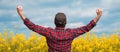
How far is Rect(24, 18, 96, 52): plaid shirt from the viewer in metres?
5.71

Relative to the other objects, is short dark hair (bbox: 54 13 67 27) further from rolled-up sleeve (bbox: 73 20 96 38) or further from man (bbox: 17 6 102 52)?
rolled-up sleeve (bbox: 73 20 96 38)

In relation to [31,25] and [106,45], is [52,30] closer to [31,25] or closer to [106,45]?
[31,25]

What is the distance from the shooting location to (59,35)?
571 centimetres

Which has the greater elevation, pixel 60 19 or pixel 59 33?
pixel 60 19

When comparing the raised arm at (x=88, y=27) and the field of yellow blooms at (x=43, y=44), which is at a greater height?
the raised arm at (x=88, y=27)

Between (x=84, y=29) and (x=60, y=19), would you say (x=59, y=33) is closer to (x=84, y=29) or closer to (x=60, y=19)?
(x=60, y=19)

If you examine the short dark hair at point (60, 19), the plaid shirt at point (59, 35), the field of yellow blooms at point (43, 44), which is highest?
the short dark hair at point (60, 19)

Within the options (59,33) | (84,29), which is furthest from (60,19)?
(84,29)

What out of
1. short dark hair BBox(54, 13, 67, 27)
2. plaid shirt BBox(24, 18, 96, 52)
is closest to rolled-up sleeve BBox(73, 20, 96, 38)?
plaid shirt BBox(24, 18, 96, 52)

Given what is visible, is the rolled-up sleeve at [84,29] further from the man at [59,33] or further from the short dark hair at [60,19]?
the short dark hair at [60,19]

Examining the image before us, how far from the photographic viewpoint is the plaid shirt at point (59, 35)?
18.7 feet

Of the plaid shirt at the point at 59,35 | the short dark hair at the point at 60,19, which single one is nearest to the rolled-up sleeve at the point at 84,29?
the plaid shirt at the point at 59,35

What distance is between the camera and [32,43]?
9.84 metres

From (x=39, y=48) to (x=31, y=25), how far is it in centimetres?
363
